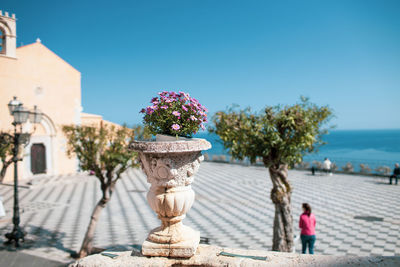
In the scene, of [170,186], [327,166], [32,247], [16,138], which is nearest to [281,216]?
[170,186]

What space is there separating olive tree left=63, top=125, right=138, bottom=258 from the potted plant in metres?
5.16

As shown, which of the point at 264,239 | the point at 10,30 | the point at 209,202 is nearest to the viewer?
the point at 264,239

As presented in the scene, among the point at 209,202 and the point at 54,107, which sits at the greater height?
the point at 54,107

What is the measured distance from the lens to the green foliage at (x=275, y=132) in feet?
22.6

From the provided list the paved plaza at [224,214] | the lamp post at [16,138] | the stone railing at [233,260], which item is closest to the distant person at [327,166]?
the paved plaza at [224,214]

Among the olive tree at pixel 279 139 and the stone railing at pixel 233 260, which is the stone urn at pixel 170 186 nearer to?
the stone railing at pixel 233 260

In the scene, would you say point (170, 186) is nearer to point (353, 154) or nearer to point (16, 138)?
point (16, 138)

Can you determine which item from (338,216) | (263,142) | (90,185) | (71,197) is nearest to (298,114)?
(263,142)

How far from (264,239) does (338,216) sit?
458cm

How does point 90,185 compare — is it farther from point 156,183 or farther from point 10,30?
point 156,183

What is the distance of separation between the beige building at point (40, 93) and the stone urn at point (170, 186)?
61.5 feet

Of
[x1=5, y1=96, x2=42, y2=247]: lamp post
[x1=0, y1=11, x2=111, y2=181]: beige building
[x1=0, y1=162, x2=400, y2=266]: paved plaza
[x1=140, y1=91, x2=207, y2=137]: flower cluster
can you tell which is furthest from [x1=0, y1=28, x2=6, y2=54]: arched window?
[x1=140, y1=91, x2=207, y2=137]: flower cluster

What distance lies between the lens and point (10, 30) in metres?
19.8

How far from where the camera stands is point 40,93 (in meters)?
22.5
